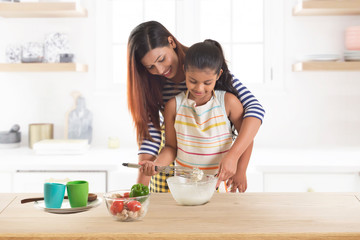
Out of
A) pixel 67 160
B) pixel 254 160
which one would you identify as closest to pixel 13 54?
pixel 67 160

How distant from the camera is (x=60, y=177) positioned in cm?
274

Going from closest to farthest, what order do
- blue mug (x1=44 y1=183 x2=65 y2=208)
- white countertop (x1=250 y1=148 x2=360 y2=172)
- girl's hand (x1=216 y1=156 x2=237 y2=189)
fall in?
blue mug (x1=44 y1=183 x2=65 y2=208) < girl's hand (x1=216 y1=156 x2=237 y2=189) < white countertop (x1=250 y1=148 x2=360 y2=172)

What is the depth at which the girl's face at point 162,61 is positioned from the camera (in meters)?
1.90

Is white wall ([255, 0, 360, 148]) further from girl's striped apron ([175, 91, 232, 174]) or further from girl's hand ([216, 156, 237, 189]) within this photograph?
girl's hand ([216, 156, 237, 189])

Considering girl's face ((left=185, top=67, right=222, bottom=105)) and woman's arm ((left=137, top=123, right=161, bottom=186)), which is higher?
girl's face ((left=185, top=67, right=222, bottom=105))

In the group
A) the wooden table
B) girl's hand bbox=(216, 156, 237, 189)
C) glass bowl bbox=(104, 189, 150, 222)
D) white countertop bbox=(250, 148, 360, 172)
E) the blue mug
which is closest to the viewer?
the wooden table

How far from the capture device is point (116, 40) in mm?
3436

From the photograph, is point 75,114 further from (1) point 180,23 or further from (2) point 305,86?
(2) point 305,86

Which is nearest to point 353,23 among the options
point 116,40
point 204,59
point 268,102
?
point 268,102

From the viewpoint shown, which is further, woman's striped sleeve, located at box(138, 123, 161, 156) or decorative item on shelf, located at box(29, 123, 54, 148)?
decorative item on shelf, located at box(29, 123, 54, 148)

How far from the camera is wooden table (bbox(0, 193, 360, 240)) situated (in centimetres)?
130

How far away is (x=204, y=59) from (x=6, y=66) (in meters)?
1.90

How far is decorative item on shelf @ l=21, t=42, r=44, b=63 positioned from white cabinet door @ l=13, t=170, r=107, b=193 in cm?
88

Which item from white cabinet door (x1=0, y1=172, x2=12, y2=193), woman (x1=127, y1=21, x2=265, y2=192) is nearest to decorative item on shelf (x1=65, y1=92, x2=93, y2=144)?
white cabinet door (x1=0, y1=172, x2=12, y2=193)
